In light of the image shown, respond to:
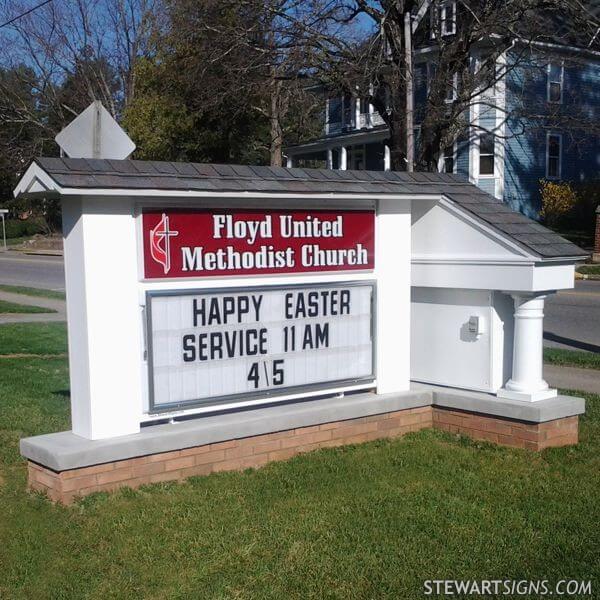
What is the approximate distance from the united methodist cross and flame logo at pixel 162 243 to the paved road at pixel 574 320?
25.6ft

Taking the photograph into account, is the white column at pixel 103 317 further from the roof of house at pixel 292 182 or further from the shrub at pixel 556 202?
the shrub at pixel 556 202

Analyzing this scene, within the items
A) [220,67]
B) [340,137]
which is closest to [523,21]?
[220,67]

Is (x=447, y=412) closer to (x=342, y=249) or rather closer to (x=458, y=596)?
(x=342, y=249)

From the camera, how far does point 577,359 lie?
34.0ft

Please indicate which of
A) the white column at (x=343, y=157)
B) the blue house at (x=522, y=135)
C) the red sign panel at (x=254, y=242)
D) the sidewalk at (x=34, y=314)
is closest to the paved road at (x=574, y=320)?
the red sign panel at (x=254, y=242)

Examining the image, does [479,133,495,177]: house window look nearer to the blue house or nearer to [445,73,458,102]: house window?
the blue house

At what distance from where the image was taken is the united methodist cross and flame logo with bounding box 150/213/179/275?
537 cm

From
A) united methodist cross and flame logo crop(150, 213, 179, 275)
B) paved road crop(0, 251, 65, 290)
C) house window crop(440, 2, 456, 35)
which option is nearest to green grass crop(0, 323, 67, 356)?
united methodist cross and flame logo crop(150, 213, 179, 275)

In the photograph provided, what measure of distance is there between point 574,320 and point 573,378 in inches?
214

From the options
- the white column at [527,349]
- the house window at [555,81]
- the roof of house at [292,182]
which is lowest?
the white column at [527,349]

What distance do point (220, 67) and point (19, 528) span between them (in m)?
20.5

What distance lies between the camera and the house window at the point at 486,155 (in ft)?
101

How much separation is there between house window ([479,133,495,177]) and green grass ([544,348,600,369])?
69.1 feet

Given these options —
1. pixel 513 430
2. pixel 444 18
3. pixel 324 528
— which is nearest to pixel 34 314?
pixel 513 430
